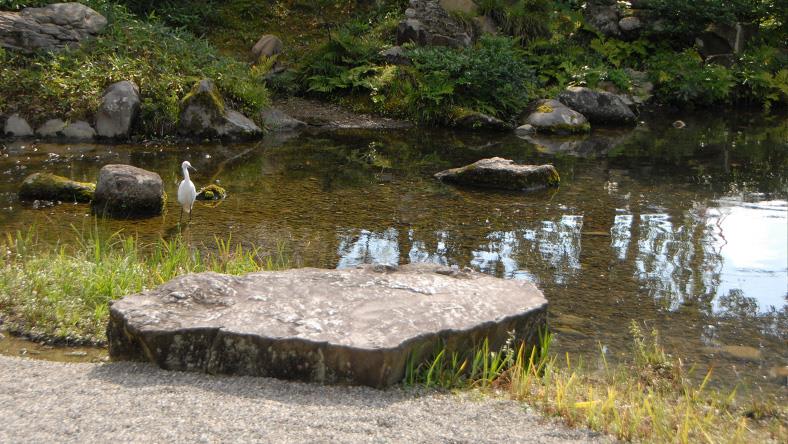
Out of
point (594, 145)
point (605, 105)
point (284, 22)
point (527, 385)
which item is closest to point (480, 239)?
point (527, 385)

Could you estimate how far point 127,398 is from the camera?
13.3ft

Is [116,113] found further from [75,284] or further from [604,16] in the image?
[604,16]

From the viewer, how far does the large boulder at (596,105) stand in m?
17.1

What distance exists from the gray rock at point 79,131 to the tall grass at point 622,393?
10.2 m

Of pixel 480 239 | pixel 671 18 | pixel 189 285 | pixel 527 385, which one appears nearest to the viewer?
pixel 527 385

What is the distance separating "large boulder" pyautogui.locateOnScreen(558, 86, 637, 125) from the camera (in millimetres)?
17078

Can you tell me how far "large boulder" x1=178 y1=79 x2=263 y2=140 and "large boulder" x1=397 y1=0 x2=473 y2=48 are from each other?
18.5 feet

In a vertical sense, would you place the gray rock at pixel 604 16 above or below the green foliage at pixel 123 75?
above

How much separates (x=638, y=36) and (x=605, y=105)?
4.68 m

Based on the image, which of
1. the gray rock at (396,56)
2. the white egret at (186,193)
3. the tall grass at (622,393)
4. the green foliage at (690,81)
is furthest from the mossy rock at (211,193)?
the green foliage at (690,81)

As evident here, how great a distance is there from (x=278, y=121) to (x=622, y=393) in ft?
38.4

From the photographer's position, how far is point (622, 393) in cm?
469

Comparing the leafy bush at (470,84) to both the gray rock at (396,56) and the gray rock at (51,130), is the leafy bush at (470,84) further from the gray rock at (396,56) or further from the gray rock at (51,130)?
the gray rock at (51,130)

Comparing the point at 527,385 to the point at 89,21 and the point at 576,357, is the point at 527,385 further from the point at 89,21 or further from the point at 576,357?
the point at 89,21
